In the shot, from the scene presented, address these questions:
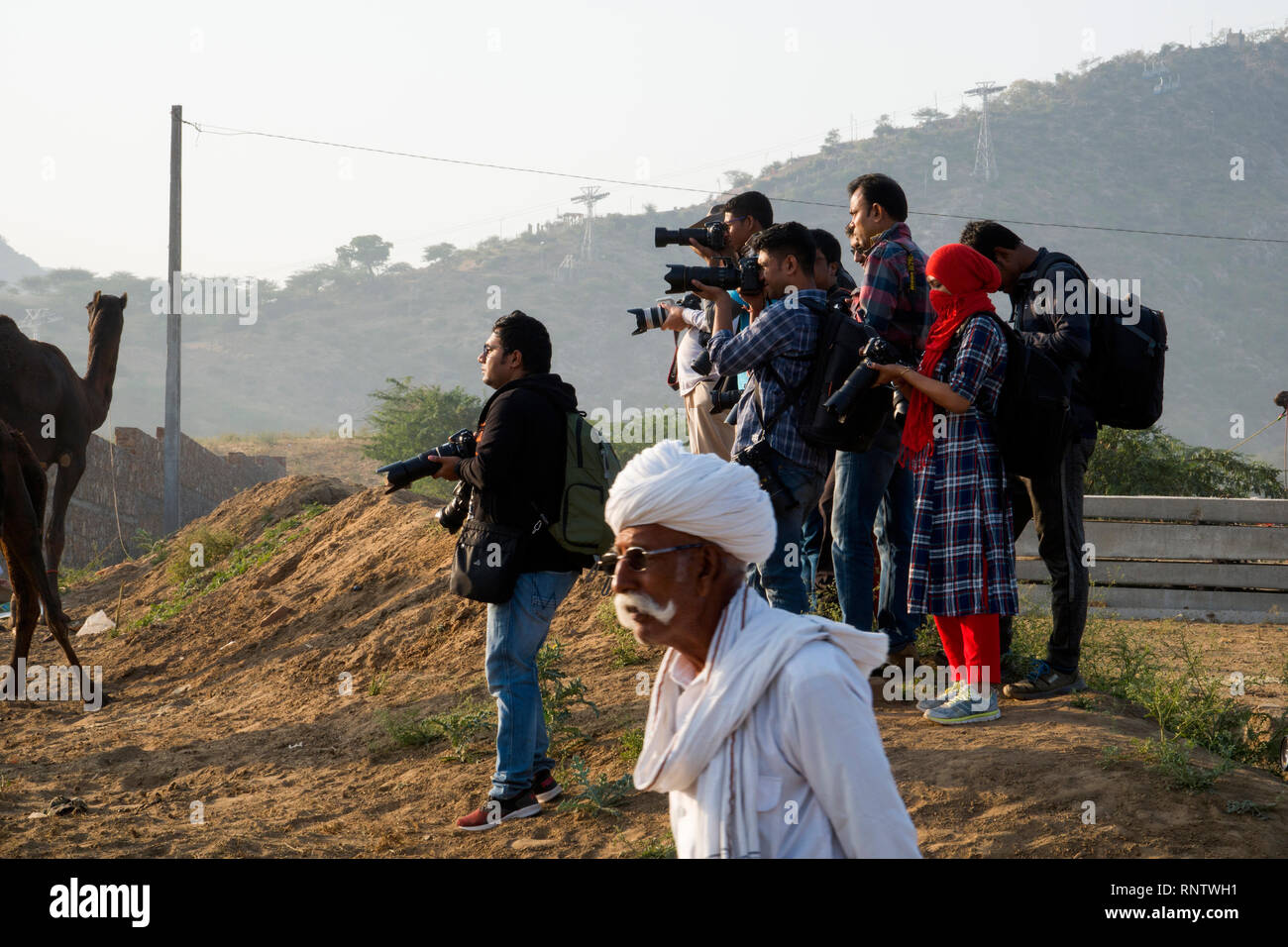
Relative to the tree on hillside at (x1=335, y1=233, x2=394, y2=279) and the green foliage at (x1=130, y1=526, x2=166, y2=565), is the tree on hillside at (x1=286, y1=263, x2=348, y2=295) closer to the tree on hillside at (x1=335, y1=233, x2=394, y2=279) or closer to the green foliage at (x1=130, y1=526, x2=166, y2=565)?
the tree on hillside at (x1=335, y1=233, x2=394, y2=279)

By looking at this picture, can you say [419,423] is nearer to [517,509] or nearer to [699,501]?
[517,509]

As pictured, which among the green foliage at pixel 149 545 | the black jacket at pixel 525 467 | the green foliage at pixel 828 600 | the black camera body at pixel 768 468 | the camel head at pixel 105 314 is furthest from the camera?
the green foliage at pixel 149 545

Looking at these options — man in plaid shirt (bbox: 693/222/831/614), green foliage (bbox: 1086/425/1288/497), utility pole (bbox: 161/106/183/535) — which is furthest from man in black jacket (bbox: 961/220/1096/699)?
utility pole (bbox: 161/106/183/535)

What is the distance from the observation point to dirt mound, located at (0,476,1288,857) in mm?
4625

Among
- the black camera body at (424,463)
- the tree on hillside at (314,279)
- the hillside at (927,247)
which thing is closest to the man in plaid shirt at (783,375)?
the black camera body at (424,463)

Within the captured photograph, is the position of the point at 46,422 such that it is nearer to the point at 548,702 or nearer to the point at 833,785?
the point at 548,702

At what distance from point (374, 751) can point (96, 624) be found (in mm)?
7274

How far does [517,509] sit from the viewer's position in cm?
495

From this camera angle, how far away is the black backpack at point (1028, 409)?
16.8 feet

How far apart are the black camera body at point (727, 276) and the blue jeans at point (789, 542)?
28.4 inches

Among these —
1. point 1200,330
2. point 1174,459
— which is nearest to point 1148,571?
point 1174,459

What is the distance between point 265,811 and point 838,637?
4.64m

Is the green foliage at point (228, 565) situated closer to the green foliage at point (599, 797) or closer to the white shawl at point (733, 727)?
the green foliage at point (599, 797)

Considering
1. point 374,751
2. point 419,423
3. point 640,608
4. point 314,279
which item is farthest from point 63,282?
point 640,608
